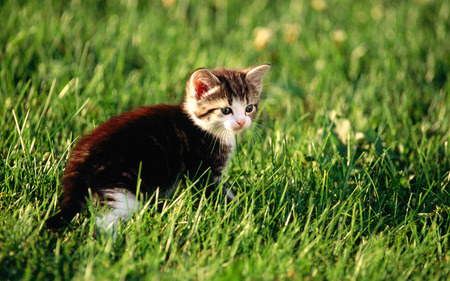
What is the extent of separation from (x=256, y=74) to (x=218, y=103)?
0.41 m

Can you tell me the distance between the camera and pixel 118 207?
2367mm

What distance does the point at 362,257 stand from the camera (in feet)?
7.07

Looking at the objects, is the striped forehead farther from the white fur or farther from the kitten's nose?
the white fur

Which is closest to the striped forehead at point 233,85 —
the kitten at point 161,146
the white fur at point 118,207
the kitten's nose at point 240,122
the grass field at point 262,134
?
the kitten at point 161,146

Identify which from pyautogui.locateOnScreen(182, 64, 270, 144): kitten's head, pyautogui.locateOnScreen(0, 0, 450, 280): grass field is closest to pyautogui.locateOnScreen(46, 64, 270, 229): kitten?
pyautogui.locateOnScreen(182, 64, 270, 144): kitten's head

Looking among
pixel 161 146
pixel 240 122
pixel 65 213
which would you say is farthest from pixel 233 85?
pixel 65 213

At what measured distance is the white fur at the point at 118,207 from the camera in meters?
2.30

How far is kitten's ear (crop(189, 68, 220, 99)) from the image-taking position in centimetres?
280

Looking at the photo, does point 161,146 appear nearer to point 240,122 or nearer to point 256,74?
point 240,122

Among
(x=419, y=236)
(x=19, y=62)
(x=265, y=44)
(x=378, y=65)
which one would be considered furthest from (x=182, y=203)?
(x=378, y=65)

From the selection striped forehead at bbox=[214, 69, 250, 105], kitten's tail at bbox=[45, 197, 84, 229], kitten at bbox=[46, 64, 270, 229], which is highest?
striped forehead at bbox=[214, 69, 250, 105]

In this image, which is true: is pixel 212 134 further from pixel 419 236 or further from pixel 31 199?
pixel 419 236

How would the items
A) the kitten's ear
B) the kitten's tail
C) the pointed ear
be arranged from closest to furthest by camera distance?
the kitten's tail < the kitten's ear < the pointed ear

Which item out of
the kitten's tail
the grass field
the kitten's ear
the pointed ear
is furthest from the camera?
the pointed ear
